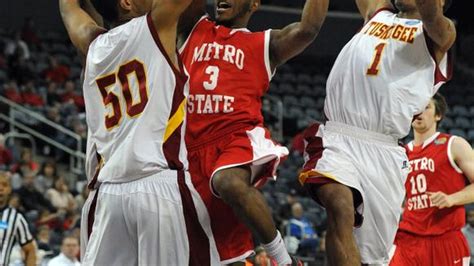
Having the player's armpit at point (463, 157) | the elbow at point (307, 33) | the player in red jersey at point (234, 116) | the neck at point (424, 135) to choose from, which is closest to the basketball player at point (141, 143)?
the player in red jersey at point (234, 116)

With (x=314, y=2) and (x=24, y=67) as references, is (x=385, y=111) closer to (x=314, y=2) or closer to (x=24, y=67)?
(x=314, y=2)

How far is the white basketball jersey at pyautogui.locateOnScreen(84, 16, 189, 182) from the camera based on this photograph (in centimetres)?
588

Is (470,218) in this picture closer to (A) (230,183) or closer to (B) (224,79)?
(B) (224,79)

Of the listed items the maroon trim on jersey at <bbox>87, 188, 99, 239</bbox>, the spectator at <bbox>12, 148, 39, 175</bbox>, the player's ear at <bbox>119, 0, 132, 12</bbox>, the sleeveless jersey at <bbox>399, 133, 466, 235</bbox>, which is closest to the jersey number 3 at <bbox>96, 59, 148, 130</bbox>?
the maroon trim on jersey at <bbox>87, 188, 99, 239</bbox>

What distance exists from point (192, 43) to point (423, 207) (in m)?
2.93

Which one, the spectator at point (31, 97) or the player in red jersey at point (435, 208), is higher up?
the player in red jersey at point (435, 208)

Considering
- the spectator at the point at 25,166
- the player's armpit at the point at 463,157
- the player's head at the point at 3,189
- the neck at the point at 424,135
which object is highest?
the neck at the point at 424,135

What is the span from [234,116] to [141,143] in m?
1.28

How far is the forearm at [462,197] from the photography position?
8711 millimetres

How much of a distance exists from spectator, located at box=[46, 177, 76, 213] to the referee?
5374 millimetres

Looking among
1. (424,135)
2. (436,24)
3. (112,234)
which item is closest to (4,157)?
A: (424,135)

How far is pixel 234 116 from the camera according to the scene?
7.06m

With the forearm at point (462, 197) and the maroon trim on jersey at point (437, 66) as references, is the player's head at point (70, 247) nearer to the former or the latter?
the forearm at point (462, 197)

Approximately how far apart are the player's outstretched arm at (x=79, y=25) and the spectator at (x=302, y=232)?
30.9ft
